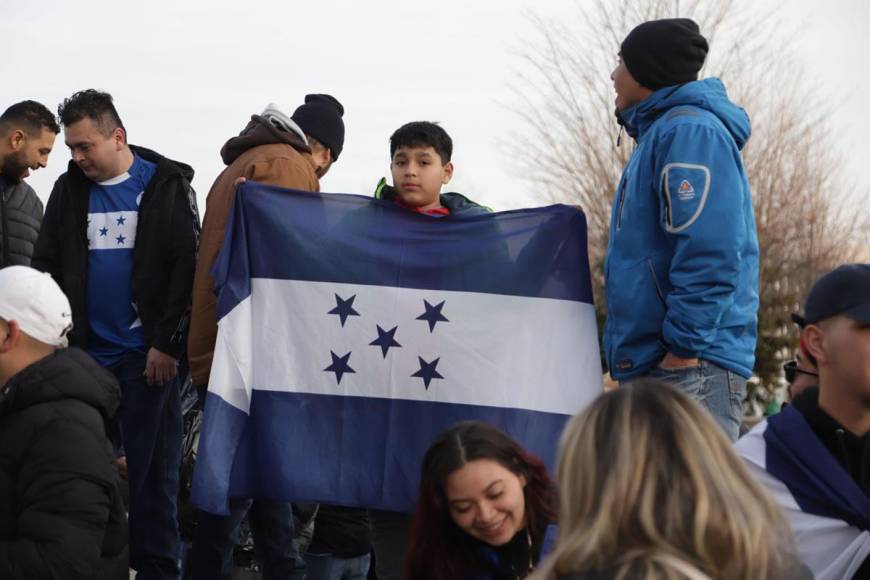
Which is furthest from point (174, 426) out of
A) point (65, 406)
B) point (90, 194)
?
point (65, 406)

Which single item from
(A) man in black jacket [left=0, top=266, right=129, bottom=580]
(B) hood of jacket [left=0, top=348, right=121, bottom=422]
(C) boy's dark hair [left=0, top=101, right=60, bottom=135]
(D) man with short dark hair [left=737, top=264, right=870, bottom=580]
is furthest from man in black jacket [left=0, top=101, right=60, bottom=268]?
(D) man with short dark hair [left=737, top=264, right=870, bottom=580]

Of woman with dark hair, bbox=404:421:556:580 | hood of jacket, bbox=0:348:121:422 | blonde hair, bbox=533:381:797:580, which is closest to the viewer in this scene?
blonde hair, bbox=533:381:797:580

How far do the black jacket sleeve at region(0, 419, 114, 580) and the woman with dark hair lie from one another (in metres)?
1.01

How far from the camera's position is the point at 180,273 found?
662cm

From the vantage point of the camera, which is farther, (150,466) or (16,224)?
(16,224)

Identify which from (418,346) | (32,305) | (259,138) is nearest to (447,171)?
(418,346)

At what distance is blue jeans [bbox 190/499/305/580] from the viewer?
6359 millimetres

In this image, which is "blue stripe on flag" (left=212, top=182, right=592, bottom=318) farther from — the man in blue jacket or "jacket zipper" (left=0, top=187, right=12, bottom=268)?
"jacket zipper" (left=0, top=187, right=12, bottom=268)

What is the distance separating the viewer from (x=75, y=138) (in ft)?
22.2

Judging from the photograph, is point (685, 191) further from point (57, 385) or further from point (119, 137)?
point (119, 137)

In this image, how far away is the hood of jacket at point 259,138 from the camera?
6.55m

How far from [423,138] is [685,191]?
1.49m

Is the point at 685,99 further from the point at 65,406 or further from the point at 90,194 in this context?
the point at 90,194

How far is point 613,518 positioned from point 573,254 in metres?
3.45
